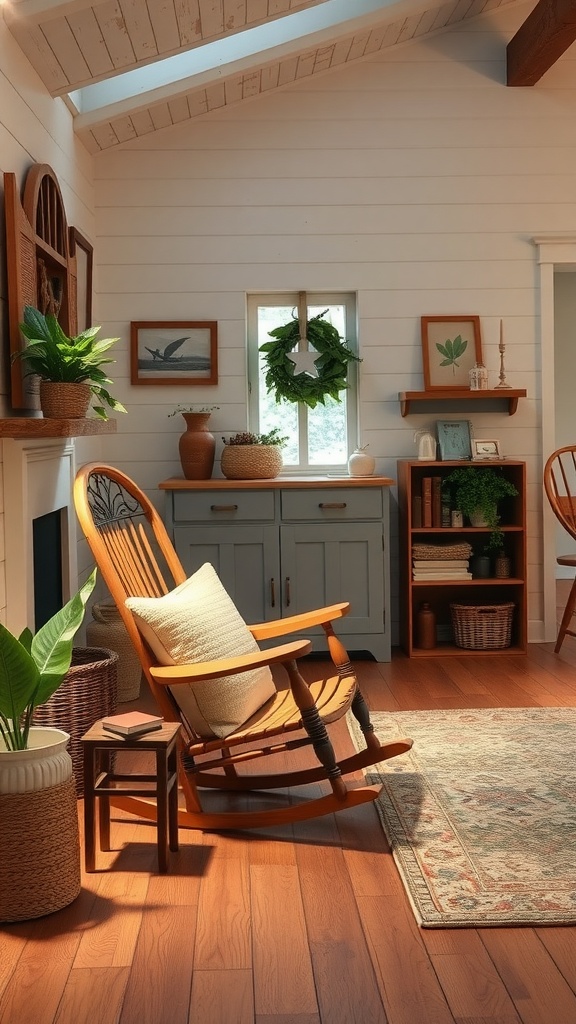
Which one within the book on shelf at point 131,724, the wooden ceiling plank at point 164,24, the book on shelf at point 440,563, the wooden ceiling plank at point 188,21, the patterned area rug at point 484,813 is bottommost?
the patterned area rug at point 484,813

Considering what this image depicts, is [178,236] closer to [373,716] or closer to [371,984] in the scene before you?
[373,716]

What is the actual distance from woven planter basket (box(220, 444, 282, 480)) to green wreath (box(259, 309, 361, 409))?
0.40 m

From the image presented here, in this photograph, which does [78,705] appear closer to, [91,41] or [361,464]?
[361,464]

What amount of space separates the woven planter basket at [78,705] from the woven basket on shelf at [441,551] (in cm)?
233

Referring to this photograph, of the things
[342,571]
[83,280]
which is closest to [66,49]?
[83,280]

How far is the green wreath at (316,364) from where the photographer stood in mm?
5750

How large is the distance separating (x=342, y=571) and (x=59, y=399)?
2280 mm

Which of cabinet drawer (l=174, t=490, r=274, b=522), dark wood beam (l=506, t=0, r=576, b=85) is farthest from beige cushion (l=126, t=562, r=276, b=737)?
dark wood beam (l=506, t=0, r=576, b=85)

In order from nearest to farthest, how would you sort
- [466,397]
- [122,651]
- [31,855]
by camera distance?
[31,855], [122,651], [466,397]

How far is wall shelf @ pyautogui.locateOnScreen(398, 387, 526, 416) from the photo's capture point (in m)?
5.63

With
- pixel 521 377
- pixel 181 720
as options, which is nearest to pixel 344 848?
pixel 181 720

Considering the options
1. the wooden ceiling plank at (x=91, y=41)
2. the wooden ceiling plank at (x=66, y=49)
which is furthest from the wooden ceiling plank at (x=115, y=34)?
the wooden ceiling plank at (x=66, y=49)

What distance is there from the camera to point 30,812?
8.51 ft

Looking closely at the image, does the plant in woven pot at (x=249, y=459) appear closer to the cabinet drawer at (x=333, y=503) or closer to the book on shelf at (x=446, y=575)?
the cabinet drawer at (x=333, y=503)
